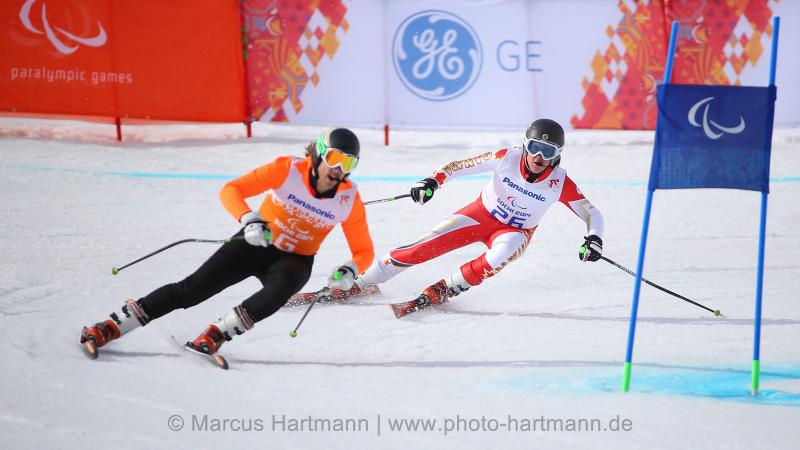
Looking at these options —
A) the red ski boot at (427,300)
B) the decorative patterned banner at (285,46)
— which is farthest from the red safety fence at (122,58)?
the red ski boot at (427,300)

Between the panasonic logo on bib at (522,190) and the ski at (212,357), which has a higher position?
the panasonic logo on bib at (522,190)

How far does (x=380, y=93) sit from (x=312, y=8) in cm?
138

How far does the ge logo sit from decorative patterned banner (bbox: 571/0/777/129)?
165cm

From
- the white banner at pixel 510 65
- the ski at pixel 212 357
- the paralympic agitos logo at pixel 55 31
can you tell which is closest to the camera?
the ski at pixel 212 357

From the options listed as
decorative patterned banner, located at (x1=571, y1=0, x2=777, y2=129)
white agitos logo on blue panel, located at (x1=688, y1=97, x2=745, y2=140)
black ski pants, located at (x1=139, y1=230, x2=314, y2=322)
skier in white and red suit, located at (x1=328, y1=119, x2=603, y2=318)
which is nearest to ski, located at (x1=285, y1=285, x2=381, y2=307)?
skier in white and red suit, located at (x1=328, y1=119, x2=603, y2=318)

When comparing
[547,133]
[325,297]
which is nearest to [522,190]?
[547,133]

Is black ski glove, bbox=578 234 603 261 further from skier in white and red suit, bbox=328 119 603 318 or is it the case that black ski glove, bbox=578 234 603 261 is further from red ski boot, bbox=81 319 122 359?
red ski boot, bbox=81 319 122 359

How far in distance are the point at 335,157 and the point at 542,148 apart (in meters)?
1.76

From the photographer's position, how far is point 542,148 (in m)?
5.96

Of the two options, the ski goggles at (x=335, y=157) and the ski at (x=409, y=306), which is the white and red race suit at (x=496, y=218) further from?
the ski goggles at (x=335, y=157)

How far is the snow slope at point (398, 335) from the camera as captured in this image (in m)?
3.90

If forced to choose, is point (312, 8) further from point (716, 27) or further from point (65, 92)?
point (716, 27)

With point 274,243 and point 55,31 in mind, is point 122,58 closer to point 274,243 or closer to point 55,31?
point 55,31

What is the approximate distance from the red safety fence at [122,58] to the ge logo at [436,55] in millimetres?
2110
